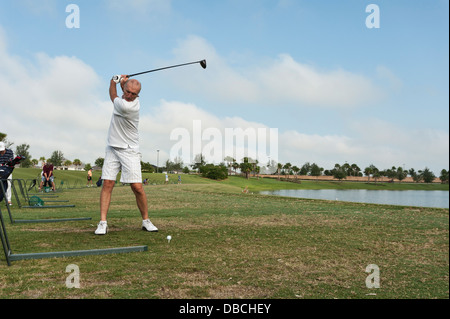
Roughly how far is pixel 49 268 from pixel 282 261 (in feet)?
8.78

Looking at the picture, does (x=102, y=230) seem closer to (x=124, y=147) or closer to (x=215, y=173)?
(x=124, y=147)

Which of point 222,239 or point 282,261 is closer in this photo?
point 282,261

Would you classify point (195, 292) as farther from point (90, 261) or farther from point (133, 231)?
point (133, 231)

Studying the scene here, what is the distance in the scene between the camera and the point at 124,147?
20.6 ft

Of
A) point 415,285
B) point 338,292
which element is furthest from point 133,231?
point 415,285

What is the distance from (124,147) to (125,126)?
1.25 feet

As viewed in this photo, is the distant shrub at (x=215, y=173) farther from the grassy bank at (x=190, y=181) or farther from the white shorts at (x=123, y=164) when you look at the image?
the white shorts at (x=123, y=164)

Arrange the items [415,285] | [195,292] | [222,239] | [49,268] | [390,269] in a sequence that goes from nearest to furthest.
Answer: [195,292] → [415,285] → [49,268] → [390,269] → [222,239]

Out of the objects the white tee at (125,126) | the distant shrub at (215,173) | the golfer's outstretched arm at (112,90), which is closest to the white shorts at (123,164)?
the white tee at (125,126)

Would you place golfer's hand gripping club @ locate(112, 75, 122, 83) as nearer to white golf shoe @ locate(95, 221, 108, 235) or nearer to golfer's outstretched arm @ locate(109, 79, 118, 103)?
golfer's outstretched arm @ locate(109, 79, 118, 103)

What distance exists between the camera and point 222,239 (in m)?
5.66

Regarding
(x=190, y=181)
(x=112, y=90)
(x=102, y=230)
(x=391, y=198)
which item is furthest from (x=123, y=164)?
(x=190, y=181)

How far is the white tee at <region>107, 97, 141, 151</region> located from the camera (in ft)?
20.1

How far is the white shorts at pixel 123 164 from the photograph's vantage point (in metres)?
6.25
